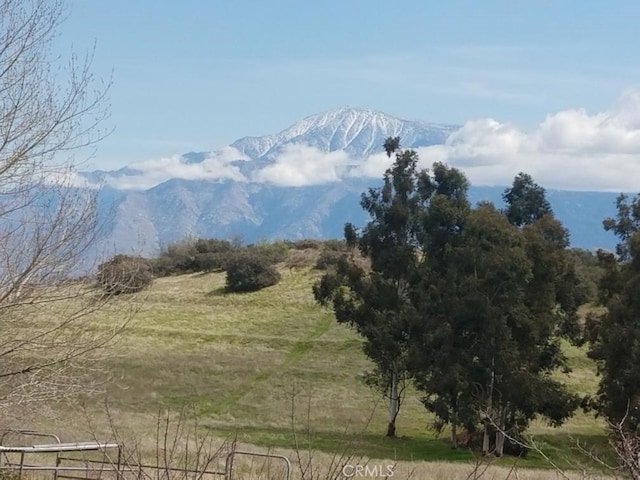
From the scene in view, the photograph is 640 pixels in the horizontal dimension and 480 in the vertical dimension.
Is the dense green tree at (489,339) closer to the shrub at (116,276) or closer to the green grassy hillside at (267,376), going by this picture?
the green grassy hillside at (267,376)

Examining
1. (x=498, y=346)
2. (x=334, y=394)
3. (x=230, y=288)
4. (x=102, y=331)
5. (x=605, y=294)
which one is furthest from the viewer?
(x=230, y=288)

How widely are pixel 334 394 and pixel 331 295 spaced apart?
23.3ft

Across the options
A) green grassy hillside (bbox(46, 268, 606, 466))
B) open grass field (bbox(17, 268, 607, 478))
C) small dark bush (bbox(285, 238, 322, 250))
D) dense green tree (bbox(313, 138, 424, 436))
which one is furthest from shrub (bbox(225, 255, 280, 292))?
dense green tree (bbox(313, 138, 424, 436))

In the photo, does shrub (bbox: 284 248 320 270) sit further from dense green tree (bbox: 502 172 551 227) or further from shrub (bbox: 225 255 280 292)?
dense green tree (bbox: 502 172 551 227)

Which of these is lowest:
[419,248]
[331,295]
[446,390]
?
[446,390]

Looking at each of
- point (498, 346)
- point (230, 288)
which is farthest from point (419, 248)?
point (230, 288)

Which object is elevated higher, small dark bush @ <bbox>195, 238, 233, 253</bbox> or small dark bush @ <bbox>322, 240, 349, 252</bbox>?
small dark bush @ <bbox>322, 240, 349, 252</bbox>

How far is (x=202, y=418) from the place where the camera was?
36094mm

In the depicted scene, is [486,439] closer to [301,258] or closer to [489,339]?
[489,339]

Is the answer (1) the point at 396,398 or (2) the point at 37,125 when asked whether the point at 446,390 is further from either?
(2) the point at 37,125

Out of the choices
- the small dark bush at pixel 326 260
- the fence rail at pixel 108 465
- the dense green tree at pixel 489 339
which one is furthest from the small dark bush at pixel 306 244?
the fence rail at pixel 108 465

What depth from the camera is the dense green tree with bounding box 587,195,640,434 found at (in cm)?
2914

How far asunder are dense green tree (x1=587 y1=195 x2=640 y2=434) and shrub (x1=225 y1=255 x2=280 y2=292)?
118ft

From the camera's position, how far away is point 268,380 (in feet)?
142
